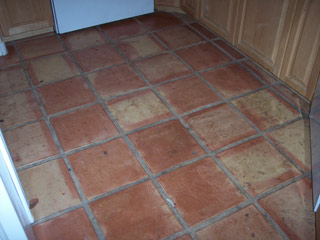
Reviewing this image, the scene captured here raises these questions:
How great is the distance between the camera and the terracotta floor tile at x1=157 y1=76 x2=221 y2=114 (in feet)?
7.81

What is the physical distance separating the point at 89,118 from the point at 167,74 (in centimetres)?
73

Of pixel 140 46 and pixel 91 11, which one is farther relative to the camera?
pixel 91 11

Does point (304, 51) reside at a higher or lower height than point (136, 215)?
higher

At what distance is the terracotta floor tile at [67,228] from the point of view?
1.62 meters

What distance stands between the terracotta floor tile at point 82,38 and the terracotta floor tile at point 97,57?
9 cm

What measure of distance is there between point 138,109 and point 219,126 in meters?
0.55

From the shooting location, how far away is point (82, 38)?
123 inches

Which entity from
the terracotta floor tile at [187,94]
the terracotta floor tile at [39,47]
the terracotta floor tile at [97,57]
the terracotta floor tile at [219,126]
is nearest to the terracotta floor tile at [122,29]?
the terracotta floor tile at [97,57]

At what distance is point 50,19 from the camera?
10.2ft

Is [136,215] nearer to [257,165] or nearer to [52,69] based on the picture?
[257,165]

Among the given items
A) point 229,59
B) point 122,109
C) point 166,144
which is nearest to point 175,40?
point 229,59

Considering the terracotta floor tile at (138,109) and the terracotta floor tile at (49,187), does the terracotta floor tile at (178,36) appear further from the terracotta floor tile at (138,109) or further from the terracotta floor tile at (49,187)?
the terracotta floor tile at (49,187)

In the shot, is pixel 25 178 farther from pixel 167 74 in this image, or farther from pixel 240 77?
pixel 240 77

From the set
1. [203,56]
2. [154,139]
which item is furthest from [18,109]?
[203,56]
